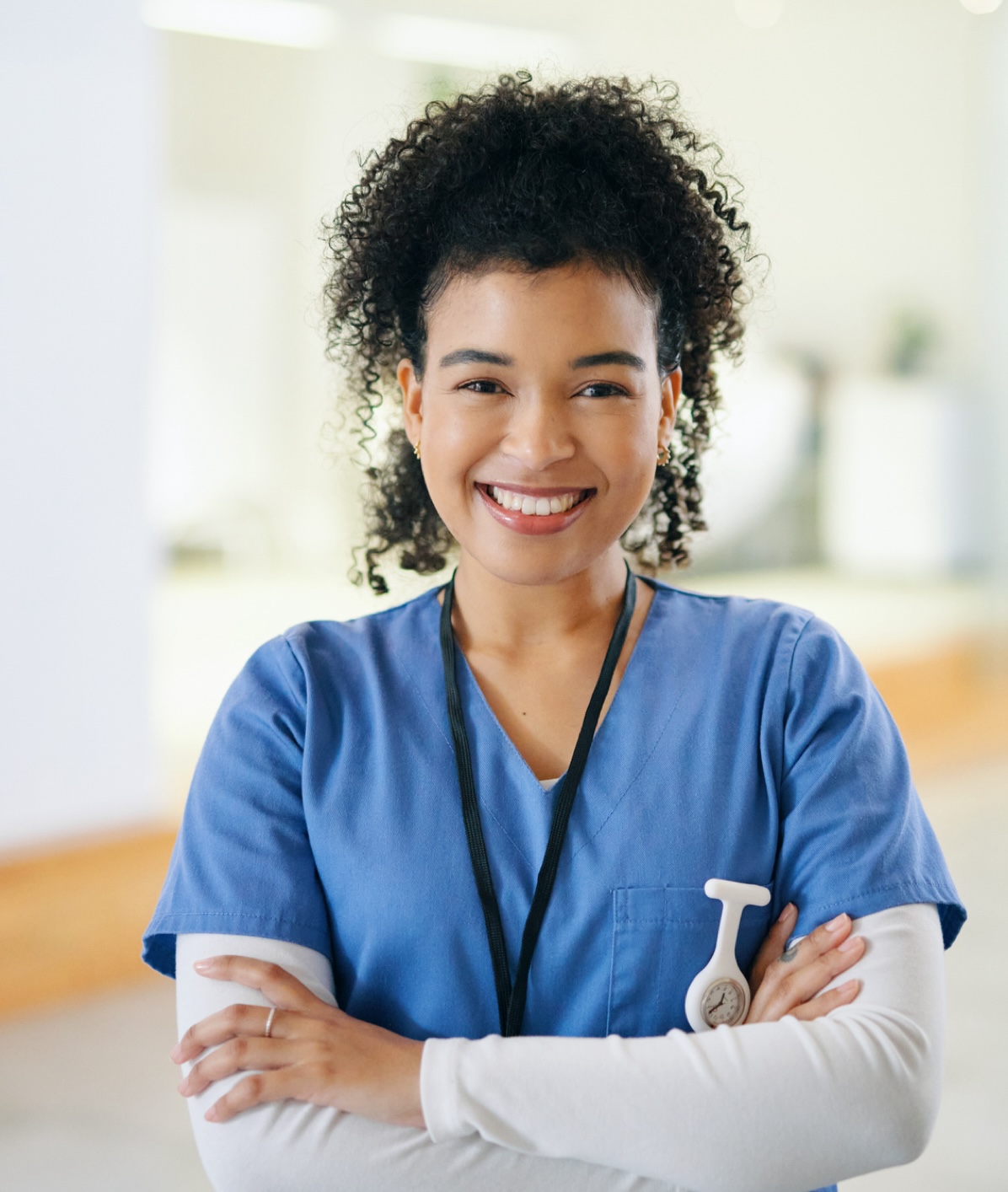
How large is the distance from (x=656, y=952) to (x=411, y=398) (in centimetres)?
56

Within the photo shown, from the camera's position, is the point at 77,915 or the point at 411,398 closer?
the point at 411,398

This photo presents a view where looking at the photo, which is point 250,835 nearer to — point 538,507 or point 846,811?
point 538,507

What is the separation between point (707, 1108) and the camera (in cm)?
106

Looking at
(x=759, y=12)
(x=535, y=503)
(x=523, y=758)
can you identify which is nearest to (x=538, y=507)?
(x=535, y=503)

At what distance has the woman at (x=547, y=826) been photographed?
109cm

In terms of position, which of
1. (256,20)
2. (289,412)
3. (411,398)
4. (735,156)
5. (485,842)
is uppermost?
(256,20)

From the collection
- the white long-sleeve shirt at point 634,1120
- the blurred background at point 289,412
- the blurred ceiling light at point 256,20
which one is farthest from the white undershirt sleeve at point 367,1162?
the blurred ceiling light at point 256,20

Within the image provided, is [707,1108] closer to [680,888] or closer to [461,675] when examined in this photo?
[680,888]

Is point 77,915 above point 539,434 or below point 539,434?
below

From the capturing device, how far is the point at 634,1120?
1065 millimetres

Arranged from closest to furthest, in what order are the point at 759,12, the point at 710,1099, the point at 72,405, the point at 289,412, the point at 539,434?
the point at 710,1099, the point at 539,434, the point at 72,405, the point at 289,412, the point at 759,12

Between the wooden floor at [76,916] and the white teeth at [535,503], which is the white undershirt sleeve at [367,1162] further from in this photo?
the wooden floor at [76,916]

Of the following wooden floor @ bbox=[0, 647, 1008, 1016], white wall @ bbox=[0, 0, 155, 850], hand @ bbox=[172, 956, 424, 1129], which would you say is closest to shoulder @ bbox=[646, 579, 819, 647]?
hand @ bbox=[172, 956, 424, 1129]

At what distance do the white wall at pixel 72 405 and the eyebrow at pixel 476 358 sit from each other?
2.06 metres
